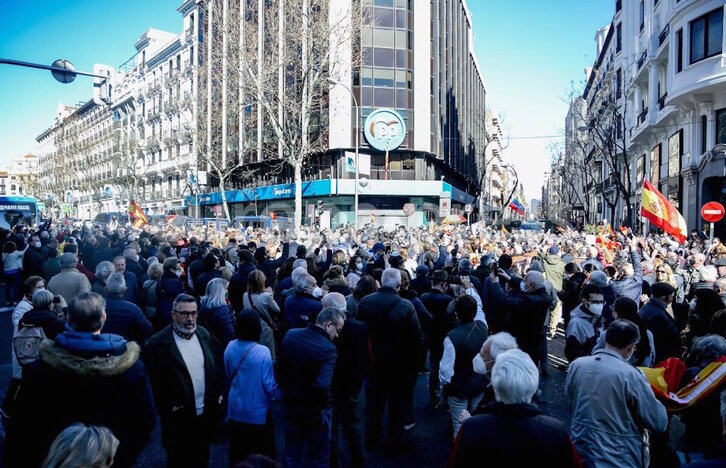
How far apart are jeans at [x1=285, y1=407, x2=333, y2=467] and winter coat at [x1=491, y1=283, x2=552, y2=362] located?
2859 millimetres

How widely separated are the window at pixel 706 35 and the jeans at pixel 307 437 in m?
23.5

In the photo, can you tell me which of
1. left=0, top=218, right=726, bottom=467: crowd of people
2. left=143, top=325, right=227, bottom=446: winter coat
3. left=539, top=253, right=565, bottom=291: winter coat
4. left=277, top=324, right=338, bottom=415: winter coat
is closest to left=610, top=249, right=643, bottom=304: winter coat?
left=0, top=218, right=726, bottom=467: crowd of people

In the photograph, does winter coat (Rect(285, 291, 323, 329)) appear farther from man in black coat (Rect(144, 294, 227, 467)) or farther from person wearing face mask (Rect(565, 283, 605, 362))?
person wearing face mask (Rect(565, 283, 605, 362))

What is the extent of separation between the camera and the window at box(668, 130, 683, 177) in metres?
25.7

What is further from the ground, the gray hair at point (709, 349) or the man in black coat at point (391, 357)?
the gray hair at point (709, 349)

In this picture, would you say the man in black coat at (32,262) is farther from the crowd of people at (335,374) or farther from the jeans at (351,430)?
the jeans at (351,430)

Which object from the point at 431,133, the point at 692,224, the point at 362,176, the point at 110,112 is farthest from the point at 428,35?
the point at 110,112

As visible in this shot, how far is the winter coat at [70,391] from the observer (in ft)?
9.33

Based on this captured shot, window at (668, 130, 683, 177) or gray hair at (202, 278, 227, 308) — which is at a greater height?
window at (668, 130, 683, 177)

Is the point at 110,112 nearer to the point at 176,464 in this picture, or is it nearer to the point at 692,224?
the point at 692,224

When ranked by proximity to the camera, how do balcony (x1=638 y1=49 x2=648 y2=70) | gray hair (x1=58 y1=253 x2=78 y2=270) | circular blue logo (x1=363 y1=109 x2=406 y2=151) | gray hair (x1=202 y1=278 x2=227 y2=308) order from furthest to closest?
1. circular blue logo (x1=363 y1=109 x2=406 y2=151)
2. balcony (x1=638 y1=49 x2=648 y2=70)
3. gray hair (x1=58 y1=253 x2=78 y2=270)
4. gray hair (x1=202 y1=278 x2=227 y2=308)

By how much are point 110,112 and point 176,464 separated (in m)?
83.9

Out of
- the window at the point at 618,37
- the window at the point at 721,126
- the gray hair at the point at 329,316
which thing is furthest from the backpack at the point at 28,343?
the window at the point at 618,37

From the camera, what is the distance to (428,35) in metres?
40.2
